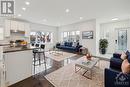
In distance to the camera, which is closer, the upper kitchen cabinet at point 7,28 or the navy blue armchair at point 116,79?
the navy blue armchair at point 116,79

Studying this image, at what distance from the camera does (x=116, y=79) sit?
1774mm

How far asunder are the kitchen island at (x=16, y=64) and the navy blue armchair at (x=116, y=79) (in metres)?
2.33

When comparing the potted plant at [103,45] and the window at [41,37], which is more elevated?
the window at [41,37]

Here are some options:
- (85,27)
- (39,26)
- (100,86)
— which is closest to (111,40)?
(85,27)

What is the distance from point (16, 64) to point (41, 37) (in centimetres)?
733

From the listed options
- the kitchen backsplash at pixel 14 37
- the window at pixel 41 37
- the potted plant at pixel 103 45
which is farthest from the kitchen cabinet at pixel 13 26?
the potted plant at pixel 103 45

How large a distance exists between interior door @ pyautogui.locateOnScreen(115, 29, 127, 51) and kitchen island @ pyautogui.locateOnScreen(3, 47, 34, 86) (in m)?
6.86

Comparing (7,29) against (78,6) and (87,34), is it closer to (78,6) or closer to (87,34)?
(78,6)

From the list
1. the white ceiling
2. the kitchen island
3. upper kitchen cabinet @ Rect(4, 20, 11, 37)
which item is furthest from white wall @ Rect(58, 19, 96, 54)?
upper kitchen cabinet @ Rect(4, 20, 11, 37)

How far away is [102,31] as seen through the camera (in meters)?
8.09

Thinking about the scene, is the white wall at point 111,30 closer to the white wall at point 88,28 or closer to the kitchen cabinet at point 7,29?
the white wall at point 88,28

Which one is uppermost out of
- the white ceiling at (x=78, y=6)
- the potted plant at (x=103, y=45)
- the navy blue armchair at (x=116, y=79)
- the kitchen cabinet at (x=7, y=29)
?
the white ceiling at (x=78, y=6)

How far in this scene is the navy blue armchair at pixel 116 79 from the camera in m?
1.69

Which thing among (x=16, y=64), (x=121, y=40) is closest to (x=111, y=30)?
(x=121, y=40)
